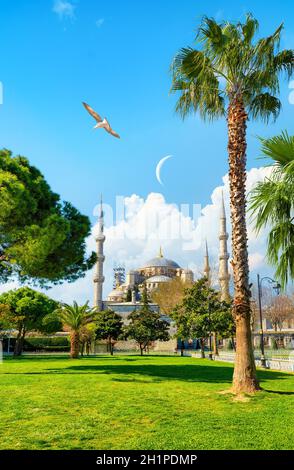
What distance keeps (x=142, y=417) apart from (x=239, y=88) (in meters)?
9.93

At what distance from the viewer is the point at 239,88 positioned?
1316 centimetres

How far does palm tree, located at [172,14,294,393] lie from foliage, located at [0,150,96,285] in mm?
7725

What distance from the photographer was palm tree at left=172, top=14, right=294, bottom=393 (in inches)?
481

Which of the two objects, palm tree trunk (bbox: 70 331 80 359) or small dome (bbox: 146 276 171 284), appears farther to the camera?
small dome (bbox: 146 276 171 284)

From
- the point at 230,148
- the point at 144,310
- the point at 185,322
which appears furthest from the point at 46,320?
the point at 230,148

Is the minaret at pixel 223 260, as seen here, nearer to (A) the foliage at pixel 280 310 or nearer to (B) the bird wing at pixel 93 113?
(A) the foliage at pixel 280 310

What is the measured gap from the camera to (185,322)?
38781 millimetres

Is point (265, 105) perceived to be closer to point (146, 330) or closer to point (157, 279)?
point (146, 330)

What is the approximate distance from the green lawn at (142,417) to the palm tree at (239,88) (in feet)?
5.87

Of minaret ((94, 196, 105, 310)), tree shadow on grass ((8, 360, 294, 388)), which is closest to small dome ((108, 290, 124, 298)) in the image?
minaret ((94, 196, 105, 310))

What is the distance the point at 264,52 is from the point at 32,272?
12.9 m

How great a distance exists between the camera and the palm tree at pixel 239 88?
40.1 feet

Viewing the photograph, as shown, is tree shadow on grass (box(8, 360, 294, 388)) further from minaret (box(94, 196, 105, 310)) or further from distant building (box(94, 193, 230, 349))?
minaret (box(94, 196, 105, 310))
